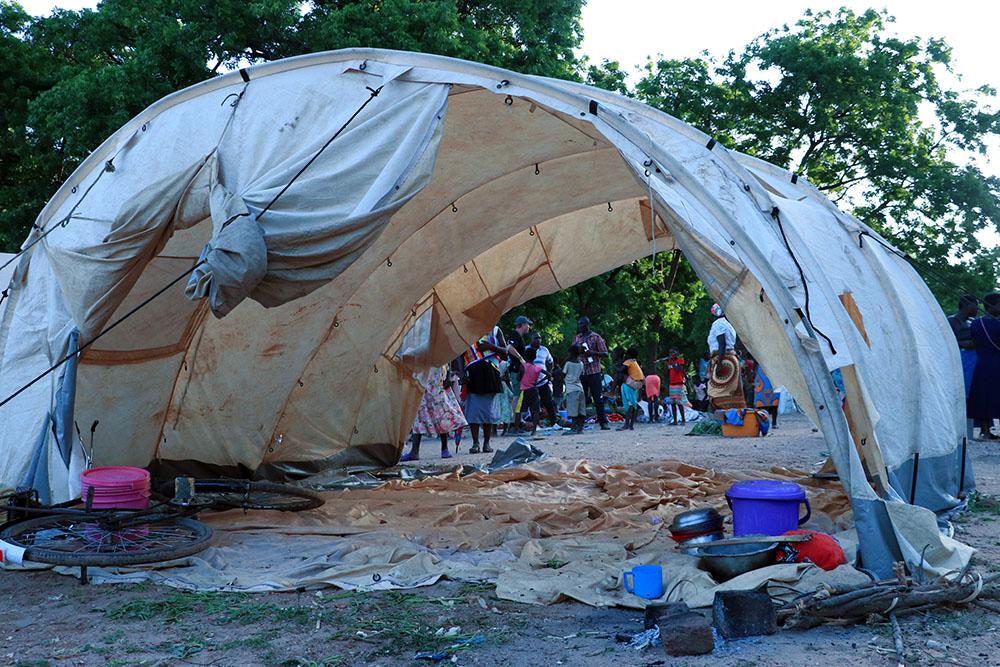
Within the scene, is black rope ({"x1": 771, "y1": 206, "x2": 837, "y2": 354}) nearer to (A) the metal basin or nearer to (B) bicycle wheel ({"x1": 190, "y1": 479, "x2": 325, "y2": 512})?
(A) the metal basin

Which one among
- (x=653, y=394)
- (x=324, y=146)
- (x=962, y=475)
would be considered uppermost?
(x=324, y=146)

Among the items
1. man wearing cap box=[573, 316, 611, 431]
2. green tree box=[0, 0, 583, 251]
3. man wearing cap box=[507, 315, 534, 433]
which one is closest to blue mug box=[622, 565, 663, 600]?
man wearing cap box=[507, 315, 534, 433]

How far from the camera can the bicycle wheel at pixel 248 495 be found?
6410 mm

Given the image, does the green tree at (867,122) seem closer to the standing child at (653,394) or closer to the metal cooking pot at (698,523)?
the standing child at (653,394)

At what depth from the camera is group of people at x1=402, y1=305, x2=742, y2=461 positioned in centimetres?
1069

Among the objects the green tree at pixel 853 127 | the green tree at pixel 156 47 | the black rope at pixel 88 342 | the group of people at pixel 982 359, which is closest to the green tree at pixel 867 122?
the green tree at pixel 853 127

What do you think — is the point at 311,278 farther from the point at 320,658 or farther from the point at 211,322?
the point at 211,322

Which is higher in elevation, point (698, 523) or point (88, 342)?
point (88, 342)

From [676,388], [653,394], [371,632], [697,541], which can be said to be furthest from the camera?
[653,394]

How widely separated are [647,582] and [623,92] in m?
18.8

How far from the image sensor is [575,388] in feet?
46.7

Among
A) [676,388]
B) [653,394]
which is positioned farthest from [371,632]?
[653,394]

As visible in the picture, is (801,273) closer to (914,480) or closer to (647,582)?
(647,582)

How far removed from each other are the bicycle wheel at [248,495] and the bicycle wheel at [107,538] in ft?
2.55
